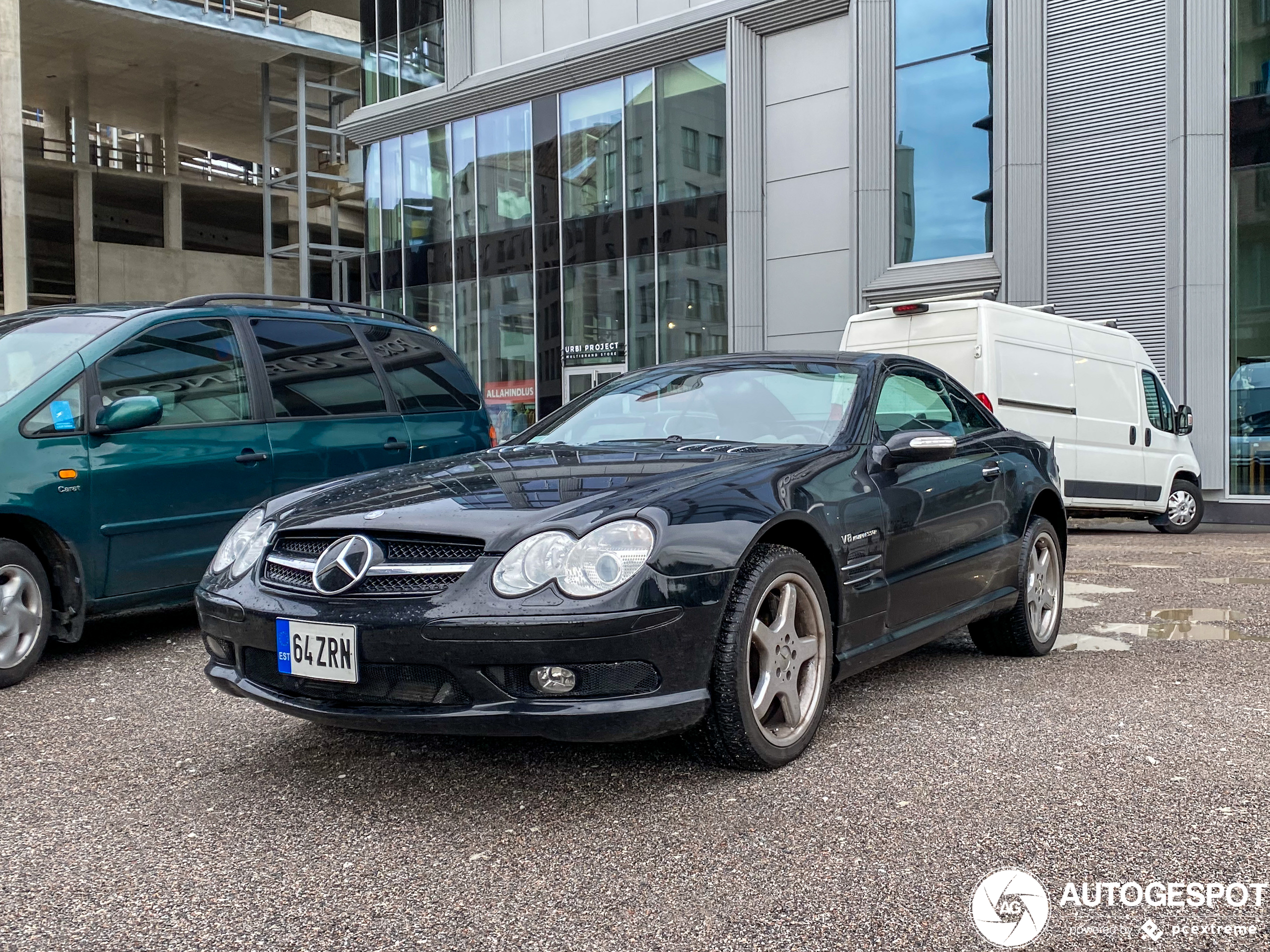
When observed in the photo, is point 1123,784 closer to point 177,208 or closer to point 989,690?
point 989,690

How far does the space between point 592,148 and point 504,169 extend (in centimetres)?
247

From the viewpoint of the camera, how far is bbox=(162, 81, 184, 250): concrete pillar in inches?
1545

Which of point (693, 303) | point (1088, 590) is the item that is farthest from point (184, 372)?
point (693, 303)

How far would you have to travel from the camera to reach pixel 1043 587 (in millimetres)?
5422

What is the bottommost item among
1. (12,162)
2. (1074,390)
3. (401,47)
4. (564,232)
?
(1074,390)

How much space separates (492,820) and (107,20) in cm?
3344

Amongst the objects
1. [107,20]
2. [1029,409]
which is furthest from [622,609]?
[107,20]

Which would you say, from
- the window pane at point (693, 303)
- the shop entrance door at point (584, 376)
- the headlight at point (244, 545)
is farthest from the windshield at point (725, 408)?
the shop entrance door at point (584, 376)

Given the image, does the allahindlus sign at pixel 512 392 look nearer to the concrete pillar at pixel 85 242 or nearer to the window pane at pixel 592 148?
the window pane at pixel 592 148

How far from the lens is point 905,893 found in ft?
8.64

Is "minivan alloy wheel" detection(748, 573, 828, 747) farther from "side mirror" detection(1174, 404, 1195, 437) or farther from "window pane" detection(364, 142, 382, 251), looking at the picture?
"window pane" detection(364, 142, 382, 251)

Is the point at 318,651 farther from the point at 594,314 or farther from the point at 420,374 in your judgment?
the point at 594,314

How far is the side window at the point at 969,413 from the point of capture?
205 inches

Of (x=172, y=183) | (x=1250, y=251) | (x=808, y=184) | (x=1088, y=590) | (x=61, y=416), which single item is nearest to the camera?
(x=61, y=416)
